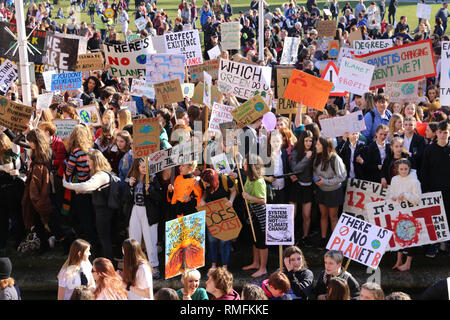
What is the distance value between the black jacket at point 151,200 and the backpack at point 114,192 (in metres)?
0.10

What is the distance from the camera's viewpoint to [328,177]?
28.6ft

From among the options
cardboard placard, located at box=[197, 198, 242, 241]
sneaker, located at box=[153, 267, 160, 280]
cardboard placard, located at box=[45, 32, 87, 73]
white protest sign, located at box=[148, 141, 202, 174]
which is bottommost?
sneaker, located at box=[153, 267, 160, 280]

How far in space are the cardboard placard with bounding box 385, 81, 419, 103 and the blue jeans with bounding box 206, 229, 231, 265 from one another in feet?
14.0

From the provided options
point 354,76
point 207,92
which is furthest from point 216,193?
point 354,76

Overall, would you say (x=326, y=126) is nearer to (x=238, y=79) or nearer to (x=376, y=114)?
(x=376, y=114)

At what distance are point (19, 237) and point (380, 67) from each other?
6488 millimetres

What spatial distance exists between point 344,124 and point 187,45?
213 inches

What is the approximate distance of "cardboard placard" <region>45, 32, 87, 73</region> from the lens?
11797 millimetres

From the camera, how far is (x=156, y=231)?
8758 millimetres

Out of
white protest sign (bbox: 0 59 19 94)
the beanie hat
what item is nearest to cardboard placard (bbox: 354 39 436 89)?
white protest sign (bbox: 0 59 19 94)

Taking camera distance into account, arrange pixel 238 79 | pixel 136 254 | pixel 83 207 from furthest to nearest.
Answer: pixel 238 79 → pixel 83 207 → pixel 136 254

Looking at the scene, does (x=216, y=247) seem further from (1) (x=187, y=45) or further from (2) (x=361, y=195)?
(1) (x=187, y=45)

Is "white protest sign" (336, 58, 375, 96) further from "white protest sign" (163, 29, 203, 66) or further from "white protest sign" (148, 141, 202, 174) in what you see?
"white protest sign" (148, 141, 202, 174)

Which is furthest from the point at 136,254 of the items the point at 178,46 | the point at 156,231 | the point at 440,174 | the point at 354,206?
the point at 178,46
